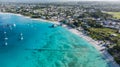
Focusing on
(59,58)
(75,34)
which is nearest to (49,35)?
(75,34)

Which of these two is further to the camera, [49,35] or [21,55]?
[49,35]

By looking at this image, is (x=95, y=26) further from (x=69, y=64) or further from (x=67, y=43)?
(x=69, y=64)

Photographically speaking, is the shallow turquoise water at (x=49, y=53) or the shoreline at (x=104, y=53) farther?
the shallow turquoise water at (x=49, y=53)

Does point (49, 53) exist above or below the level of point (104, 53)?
below

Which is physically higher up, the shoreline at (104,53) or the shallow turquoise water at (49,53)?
the shoreline at (104,53)

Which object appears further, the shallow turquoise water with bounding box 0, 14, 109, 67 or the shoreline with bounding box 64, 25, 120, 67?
the shallow turquoise water with bounding box 0, 14, 109, 67

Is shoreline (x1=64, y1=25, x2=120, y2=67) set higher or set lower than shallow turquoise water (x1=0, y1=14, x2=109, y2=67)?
higher

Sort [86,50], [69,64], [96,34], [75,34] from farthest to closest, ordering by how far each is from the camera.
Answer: [75,34] → [96,34] → [86,50] → [69,64]

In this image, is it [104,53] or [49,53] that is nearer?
[104,53]

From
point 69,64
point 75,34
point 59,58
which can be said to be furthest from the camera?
point 75,34
